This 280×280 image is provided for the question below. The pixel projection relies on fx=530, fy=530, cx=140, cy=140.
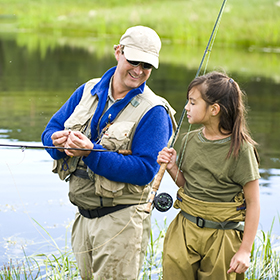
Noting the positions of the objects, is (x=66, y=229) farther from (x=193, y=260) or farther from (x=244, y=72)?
(x=244, y=72)

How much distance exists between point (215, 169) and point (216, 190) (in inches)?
4.1

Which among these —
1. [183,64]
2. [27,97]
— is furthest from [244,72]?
[27,97]

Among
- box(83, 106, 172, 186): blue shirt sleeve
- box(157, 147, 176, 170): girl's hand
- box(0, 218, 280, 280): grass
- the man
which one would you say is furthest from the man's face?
box(0, 218, 280, 280): grass

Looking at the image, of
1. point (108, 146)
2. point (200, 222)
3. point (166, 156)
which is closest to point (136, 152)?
point (108, 146)

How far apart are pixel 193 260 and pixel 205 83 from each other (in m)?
0.87

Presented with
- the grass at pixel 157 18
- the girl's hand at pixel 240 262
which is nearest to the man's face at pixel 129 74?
the girl's hand at pixel 240 262

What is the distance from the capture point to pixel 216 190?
102 inches

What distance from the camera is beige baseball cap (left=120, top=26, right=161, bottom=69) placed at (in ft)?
9.06

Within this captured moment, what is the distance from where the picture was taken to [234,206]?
2.57 m

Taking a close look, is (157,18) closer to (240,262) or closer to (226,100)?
(226,100)

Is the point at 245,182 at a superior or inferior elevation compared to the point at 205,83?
inferior

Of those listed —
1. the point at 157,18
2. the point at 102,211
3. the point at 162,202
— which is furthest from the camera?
the point at 157,18

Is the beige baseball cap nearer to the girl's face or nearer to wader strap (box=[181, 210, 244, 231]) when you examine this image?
the girl's face

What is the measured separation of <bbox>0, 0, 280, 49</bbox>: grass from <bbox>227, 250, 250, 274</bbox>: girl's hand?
19.5 metres
